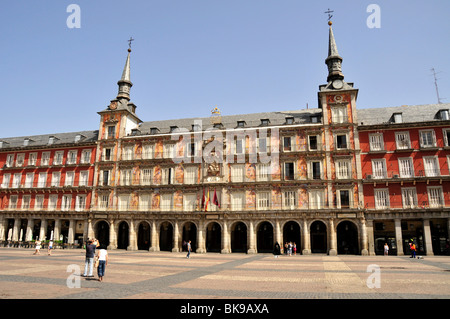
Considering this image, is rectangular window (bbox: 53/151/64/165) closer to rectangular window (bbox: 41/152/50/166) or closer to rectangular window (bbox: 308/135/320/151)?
rectangular window (bbox: 41/152/50/166)

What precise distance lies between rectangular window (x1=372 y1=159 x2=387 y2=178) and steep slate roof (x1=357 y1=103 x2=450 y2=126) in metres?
5.47

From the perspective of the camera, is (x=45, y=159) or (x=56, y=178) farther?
(x=45, y=159)

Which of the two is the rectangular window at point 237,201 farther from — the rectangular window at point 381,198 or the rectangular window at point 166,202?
the rectangular window at point 381,198

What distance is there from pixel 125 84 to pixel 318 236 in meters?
38.8

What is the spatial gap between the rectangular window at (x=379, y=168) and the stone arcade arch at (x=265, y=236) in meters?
15.2

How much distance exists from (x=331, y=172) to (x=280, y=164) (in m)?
6.45

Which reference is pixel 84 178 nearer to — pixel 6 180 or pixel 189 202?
pixel 6 180

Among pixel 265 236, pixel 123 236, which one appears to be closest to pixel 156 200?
pixel 123 236

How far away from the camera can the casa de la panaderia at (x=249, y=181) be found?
37344 millimetres

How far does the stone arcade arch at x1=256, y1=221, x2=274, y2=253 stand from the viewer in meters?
43.0

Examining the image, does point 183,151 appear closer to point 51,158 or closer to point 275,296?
point 51,158

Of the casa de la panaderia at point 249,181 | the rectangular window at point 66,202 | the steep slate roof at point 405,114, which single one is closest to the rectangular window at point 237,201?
the casa de la panaderia at point 249,181

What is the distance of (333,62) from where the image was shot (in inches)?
1743
